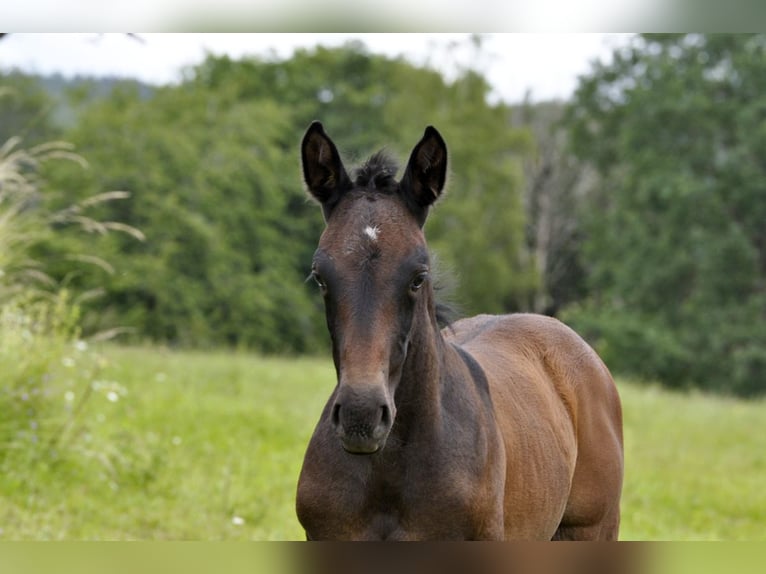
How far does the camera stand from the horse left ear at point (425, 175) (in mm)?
2924

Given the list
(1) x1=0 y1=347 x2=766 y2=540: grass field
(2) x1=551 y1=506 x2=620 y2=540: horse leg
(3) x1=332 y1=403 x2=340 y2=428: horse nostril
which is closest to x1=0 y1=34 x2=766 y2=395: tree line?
(1) x1=0 y1=347 x2=766 y2=540: grass field

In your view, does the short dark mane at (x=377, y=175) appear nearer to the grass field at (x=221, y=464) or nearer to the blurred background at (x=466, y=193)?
the grass field at (x=221, y=464)

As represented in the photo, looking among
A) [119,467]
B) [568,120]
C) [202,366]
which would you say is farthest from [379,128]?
[119,467]

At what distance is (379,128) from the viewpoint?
105 feet

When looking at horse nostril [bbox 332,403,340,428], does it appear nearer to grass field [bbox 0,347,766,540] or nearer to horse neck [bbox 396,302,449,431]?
horse neck [bbox 396,302,449,431]

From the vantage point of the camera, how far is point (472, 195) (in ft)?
102

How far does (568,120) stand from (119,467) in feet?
85.4

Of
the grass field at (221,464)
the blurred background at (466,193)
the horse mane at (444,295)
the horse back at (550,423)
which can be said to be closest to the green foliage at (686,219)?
the blurred background at (466,193)

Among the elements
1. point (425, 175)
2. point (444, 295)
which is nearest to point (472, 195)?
point (444, 295)

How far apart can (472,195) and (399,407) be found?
28.4m

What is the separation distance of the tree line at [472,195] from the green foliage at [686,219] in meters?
0.07

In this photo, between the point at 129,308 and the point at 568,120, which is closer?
the point at 129,308

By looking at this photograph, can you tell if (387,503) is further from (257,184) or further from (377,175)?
(257,184)

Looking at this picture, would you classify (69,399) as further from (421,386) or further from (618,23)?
(618,23)
